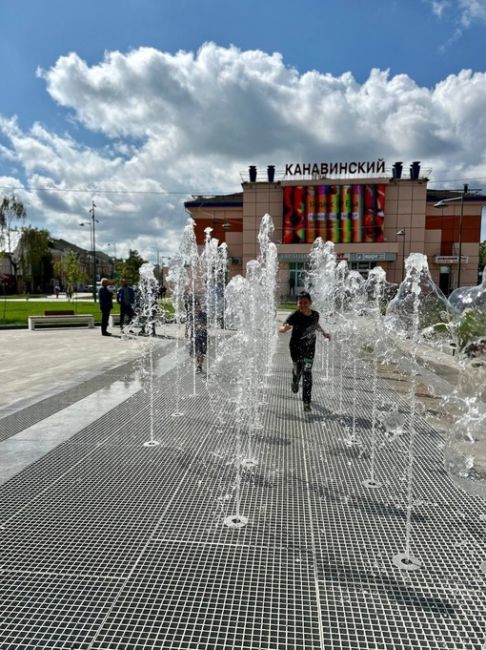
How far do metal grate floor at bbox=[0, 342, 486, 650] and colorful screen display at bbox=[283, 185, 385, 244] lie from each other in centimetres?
4049

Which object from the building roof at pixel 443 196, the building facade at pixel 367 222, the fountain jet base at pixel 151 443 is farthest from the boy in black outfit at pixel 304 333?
the building roof at pixel 443 196

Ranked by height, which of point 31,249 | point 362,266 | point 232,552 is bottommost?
point 232,552

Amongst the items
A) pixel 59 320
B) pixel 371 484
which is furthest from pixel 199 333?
pixel 59 320

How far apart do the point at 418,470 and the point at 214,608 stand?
269cm

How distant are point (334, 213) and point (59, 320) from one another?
31.6m

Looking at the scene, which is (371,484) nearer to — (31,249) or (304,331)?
(304,331)

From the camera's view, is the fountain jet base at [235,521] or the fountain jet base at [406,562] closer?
the fountain jet base at [406,562]

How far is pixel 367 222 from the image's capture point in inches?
1709

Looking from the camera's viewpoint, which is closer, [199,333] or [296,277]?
[199,333]

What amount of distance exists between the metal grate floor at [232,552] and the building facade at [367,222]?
1541 inches

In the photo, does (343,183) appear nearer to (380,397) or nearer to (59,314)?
(59,314)

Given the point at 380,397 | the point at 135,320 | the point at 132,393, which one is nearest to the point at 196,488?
the point at 132,393

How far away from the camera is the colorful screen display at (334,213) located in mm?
43156

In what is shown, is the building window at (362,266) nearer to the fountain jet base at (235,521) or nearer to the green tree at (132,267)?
the green tree at (132,267)
